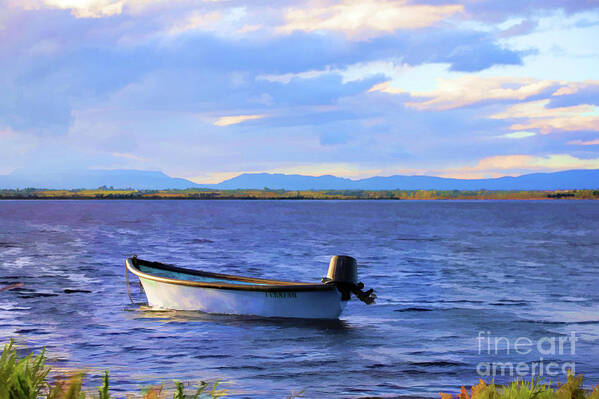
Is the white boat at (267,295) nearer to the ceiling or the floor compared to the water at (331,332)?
nearer to the ceiling

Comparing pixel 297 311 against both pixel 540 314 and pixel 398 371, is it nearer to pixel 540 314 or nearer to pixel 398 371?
pixel 398 371

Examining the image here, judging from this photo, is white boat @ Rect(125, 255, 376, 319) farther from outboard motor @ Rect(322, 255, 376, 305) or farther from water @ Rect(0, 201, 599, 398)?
water @ Rect(0, 201, 599, 398)

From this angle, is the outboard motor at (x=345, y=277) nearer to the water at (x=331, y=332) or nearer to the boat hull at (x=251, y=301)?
the boat hull at (x=251, y=301)

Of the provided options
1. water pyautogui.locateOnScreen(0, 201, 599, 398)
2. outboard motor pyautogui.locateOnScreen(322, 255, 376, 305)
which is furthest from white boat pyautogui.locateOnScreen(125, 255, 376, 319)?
water pyautogui.locateOnScreen(0, 201, 599, 398)

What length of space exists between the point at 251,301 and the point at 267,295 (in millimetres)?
757

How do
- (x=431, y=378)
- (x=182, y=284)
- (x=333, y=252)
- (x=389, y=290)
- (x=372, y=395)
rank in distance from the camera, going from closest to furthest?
(x=372, y=395) → (x=431, y=378) → (x=182, y=284) → (x=389, y=290) → (x=333, y=252)

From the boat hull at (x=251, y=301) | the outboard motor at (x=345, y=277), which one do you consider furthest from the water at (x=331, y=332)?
the outboard motor at (x=345, y=277)

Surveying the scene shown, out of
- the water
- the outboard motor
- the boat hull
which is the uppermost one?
the outboard motor

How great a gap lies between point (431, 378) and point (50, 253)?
44.6m

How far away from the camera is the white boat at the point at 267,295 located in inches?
829

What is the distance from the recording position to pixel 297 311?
22125 mm

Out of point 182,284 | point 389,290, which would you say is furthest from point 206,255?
point 182,284

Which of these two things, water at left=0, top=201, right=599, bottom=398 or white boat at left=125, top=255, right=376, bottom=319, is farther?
white boat at left=125, top=255, right=376, bottom=319

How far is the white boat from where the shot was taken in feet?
69.1
